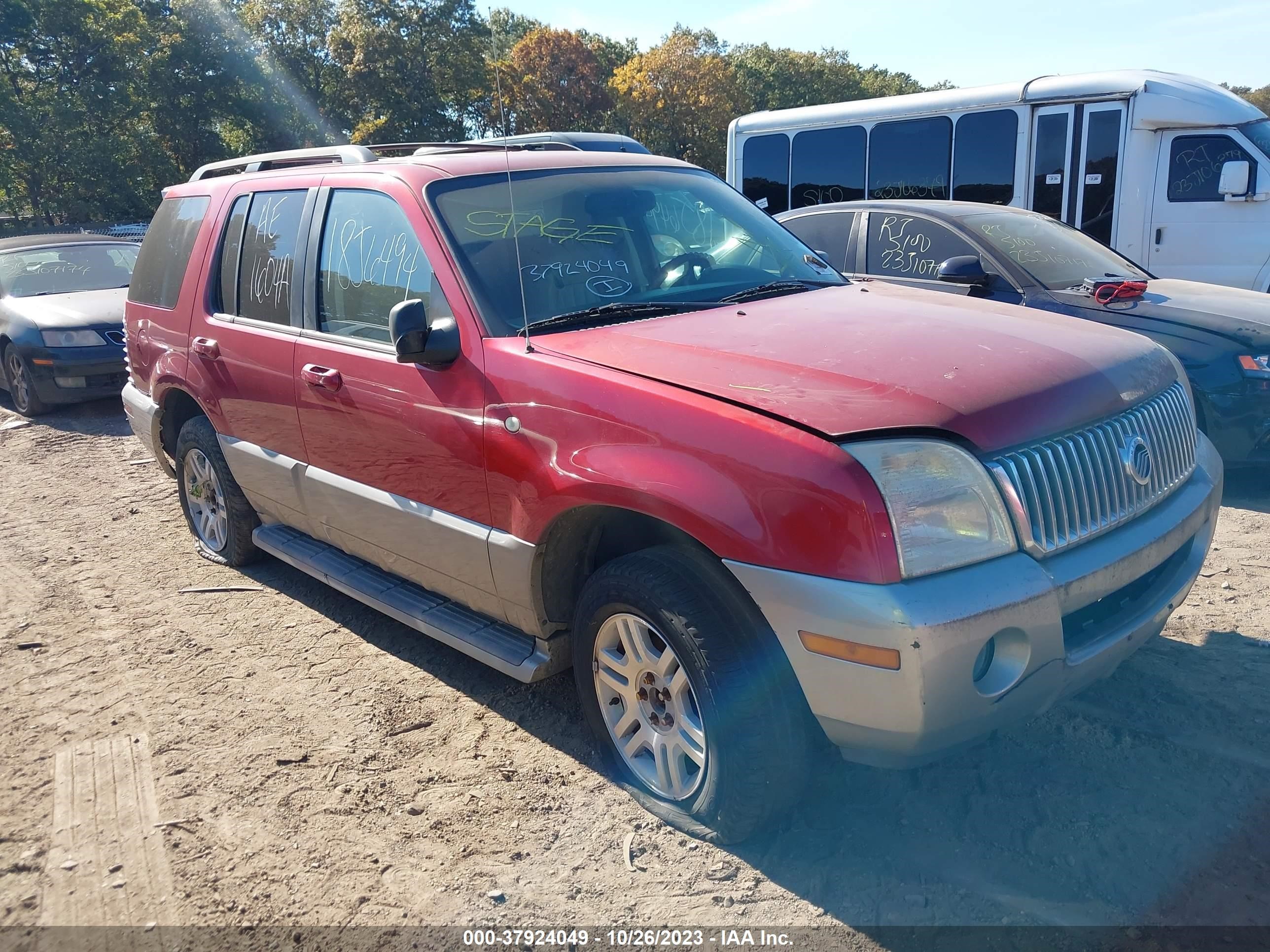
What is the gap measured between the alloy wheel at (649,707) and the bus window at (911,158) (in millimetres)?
9499

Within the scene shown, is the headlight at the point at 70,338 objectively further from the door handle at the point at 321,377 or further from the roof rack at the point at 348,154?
the door handle at the point at 321,377

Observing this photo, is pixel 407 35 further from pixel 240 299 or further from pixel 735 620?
pixel 735 620

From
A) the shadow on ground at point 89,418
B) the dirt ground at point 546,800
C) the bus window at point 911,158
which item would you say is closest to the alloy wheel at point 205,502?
the dirt ground at point 546,800

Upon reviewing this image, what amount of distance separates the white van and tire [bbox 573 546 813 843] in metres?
7.42

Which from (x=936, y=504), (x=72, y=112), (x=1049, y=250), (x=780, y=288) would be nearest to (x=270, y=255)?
(x=780, y=288)

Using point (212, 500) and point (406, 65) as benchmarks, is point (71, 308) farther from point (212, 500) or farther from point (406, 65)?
point (406, 65)

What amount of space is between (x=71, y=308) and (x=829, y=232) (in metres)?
7.24

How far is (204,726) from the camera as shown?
3680mm

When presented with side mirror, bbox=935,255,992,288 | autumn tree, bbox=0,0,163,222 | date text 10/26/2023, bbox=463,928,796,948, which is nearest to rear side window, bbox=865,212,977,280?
side mirror, bbox=935,255,992,288

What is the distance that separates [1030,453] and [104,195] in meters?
31.4

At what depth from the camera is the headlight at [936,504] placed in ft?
7.57

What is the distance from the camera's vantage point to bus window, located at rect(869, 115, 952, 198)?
10.9 m

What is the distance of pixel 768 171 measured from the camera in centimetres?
1285

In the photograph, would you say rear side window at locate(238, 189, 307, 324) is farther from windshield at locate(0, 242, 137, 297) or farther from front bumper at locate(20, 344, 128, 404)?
windshield at locate(0, 242, 137, 297)
